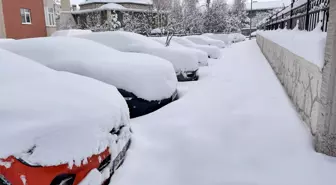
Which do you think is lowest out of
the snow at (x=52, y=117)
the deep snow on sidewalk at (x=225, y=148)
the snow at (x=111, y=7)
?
the deep snow on sidewalk at (x=225, y=148)

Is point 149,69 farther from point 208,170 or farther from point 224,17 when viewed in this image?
point 224,17

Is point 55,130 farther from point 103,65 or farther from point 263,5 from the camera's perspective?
point 263,5

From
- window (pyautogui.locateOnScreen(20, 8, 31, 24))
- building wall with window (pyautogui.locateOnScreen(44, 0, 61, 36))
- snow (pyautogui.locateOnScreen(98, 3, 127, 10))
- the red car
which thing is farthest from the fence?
snow (pyautogui.locateOnScreen(98, 3, 127, 10))

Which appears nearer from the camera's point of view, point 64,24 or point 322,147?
point 322,147

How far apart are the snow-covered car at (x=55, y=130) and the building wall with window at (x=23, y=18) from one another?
18.2m

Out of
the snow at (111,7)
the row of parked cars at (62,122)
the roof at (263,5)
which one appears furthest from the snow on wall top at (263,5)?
the row of parked cars at (62,122)

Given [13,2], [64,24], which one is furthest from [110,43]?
[64,24]

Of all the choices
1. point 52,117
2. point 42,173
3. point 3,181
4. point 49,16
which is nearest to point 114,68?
point 52,117

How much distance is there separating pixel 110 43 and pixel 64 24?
113ft

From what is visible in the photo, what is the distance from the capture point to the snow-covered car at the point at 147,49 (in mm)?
6672

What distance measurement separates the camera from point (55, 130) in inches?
75.5

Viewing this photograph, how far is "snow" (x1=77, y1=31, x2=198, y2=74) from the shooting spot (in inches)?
262

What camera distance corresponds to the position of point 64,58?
14.0 feet

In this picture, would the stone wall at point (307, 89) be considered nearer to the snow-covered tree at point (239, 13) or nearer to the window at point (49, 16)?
the window at point (49, 16)
